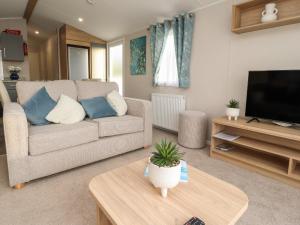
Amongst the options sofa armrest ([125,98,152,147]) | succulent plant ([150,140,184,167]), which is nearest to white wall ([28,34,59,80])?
sofa armrest ([125,98,152,147])

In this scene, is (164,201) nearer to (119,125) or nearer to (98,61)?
(119,125)

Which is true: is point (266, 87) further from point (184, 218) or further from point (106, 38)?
point (106, 38)

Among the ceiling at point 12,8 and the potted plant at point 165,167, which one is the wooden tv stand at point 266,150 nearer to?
the potted plant at point 165,167

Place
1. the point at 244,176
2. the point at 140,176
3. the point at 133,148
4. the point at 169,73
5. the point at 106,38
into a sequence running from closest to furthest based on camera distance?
1. the point at 140,176
2. the point at 244,176
3. the point at 133,148
4. the point at 169,73
5. the point at 106,38

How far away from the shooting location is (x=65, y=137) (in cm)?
182

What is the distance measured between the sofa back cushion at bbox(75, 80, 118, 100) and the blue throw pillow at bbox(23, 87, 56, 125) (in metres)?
0.44

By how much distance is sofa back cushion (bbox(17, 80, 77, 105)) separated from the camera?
212cm

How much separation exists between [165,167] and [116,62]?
4.39 metres

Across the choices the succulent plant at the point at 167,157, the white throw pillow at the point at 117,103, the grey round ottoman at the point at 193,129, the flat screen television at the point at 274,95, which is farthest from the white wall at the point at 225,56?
the succulent plant at the point at 167,157

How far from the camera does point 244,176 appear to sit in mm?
1898

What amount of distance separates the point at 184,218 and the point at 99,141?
145cm

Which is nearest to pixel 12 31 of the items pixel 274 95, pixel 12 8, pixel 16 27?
pixel 16 27

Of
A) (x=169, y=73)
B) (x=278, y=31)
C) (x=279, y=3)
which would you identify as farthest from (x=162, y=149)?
(x=169, y=73)

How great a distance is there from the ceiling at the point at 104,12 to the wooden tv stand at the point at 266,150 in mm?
1767
